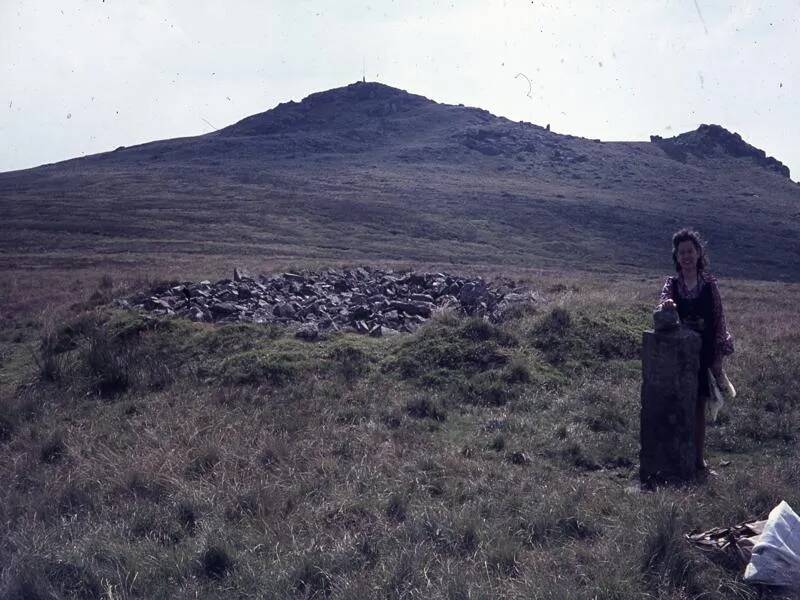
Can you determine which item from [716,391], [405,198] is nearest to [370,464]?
[716,391]

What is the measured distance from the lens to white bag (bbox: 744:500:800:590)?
13.2 ft

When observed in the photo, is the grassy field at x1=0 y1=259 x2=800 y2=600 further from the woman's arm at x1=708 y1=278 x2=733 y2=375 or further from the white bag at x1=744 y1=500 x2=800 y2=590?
the woman's arm at x1=708 y1=278 x2=733 y2=375

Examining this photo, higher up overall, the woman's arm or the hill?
the hill

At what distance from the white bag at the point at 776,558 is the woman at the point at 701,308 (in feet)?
7.13

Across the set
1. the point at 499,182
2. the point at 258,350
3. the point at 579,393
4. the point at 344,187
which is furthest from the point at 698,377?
the point at 499,182

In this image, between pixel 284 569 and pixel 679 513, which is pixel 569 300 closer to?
pixel 679 513

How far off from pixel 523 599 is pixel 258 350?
7.39m

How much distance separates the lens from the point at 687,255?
642 centimetres

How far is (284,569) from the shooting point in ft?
14.4

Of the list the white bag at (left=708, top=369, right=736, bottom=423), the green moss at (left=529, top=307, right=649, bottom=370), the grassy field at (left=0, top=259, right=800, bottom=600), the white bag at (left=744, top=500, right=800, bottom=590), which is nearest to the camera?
the white bag at (left=744, top=500, right=800, bottom=590)

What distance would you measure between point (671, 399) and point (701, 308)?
92 cm

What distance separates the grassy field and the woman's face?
1.76 metres

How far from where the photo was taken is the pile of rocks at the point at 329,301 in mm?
13046

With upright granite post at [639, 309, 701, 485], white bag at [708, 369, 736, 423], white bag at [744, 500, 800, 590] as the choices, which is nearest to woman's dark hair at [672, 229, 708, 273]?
upright granite post at [639, 309, 701, 485]
